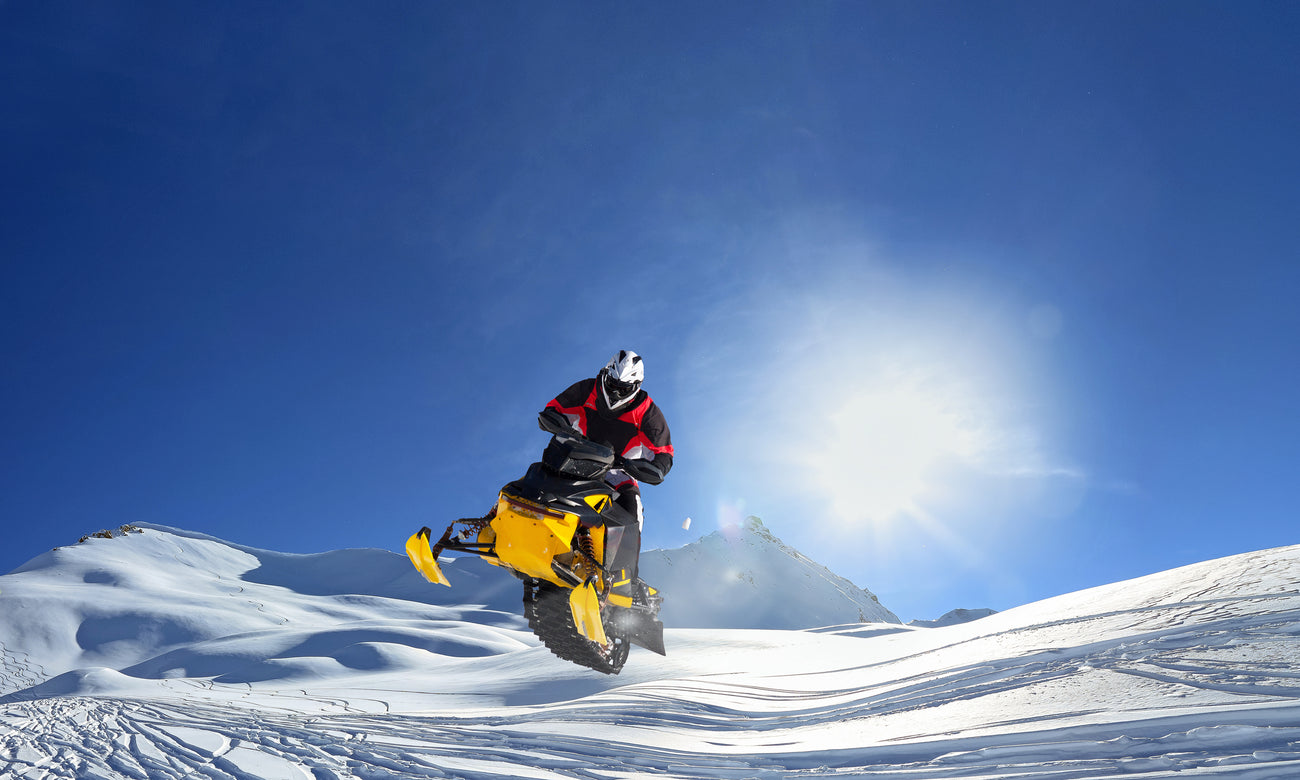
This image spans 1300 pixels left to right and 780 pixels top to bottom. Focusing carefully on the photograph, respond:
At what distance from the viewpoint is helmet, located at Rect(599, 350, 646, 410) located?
221 inches

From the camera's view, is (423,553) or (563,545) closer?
(563,545)

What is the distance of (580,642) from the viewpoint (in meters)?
5.25

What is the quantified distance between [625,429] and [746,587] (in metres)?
79.1

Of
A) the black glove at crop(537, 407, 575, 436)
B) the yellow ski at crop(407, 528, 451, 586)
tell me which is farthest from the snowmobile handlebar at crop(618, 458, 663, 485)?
the yellow ski at crop(407, 528, 451, 586)

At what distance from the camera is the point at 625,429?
5680mm

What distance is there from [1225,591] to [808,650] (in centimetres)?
750

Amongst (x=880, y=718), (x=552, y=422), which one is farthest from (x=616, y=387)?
(x=880, y=718)

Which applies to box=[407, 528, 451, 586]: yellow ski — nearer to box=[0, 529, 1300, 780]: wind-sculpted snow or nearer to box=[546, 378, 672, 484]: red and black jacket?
box=[0, 529, 1300, 780]: wind-sculpted snow

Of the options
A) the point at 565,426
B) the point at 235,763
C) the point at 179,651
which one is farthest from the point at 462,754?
the point at 179,651

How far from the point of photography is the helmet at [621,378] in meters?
5.62

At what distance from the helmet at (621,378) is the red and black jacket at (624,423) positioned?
0.06m

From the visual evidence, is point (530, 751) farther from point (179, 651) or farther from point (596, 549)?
point (179, 651)

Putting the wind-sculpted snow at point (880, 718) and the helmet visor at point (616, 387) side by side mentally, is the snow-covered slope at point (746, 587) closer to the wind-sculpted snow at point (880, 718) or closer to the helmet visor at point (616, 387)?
the wind-sculpted snow at point (880, 718)

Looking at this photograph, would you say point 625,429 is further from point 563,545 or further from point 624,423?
point 563,545
